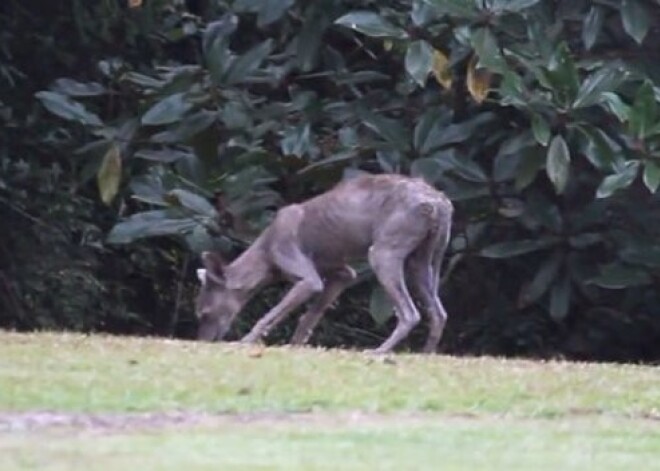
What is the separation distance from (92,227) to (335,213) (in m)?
6.81

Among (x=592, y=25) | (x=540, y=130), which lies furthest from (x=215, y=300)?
(x=592, y=25)

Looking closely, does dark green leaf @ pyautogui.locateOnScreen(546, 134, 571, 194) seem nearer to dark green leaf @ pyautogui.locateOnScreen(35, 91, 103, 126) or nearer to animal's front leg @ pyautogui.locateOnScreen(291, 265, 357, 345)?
animal's front leg @ pyautogui.locateOnScreen(291, 265, 357, 345)

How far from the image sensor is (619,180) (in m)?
17.3

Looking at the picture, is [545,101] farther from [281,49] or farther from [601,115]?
[281,49]

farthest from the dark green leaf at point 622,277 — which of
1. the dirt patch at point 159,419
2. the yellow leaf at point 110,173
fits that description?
the dirt patch at point 159,419

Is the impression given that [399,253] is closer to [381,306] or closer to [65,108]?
[381,306]

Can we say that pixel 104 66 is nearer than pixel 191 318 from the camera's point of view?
Yes

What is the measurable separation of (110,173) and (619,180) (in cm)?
484

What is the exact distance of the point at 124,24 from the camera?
71.1ft

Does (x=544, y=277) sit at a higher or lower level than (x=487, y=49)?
lower

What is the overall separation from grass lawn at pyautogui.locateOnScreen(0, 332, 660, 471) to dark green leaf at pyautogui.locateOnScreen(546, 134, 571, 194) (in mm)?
2544

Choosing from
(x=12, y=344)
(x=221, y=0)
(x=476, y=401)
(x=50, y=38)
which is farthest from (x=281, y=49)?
(x=476, y=401)

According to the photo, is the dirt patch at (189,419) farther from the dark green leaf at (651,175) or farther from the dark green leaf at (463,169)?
the dark green leaf at (463,169)

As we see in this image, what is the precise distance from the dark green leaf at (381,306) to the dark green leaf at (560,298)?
4.85ft
